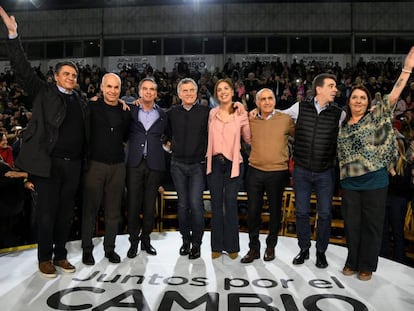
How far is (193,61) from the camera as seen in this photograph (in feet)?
51.2

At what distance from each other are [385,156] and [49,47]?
54.1ft

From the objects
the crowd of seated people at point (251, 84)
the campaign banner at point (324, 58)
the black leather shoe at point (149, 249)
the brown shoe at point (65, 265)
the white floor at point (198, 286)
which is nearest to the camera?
the white floor at point (198, 286)

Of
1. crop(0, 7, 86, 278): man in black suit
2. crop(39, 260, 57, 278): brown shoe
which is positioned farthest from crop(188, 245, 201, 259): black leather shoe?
crop(39, 260, 57, 278): brown shoe

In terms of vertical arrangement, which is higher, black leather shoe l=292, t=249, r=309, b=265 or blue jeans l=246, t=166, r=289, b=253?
blue jeans l=246, t=166, r=289, b=253

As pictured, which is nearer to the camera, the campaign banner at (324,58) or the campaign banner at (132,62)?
the campaign banner at (324,58)

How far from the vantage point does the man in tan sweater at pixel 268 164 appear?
3.41 m

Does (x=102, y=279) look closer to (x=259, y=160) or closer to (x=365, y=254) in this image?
(x=259, y=160)

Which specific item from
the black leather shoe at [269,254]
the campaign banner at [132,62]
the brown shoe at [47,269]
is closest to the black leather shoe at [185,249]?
the black leather shoe at [269,254]

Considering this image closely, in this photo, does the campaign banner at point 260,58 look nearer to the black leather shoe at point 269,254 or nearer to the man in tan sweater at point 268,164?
the man in tan sweater at point 268,164

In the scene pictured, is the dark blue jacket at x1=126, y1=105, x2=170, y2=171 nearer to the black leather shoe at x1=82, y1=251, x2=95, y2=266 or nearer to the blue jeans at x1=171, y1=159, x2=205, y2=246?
the blue jeans at x1=171, y1=159, x2=205, y2=246

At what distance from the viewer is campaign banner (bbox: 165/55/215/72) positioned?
1549 centimetres

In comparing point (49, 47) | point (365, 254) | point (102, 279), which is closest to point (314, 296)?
point (365, 254)

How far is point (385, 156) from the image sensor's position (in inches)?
118

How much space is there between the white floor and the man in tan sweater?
26cm
